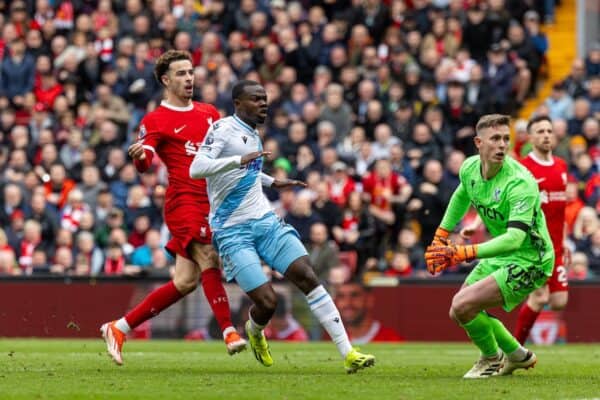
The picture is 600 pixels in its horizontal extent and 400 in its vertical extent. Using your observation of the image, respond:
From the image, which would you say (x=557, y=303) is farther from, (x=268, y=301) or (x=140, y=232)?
(x=140, y=232)

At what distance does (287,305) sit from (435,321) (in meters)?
2.00

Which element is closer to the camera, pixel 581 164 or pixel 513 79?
pixel 581 164

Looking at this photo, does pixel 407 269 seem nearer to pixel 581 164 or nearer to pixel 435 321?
pixel 435 321

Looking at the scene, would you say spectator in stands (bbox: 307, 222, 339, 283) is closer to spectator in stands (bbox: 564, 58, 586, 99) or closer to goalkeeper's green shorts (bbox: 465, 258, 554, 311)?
spectator in stands (bbox: 564, 58, 586, 99)

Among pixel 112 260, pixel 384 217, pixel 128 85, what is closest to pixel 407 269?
pixel 384 217

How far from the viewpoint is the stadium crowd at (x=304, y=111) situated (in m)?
20.6

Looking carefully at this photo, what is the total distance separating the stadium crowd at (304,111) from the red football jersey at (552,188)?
15.8 feet

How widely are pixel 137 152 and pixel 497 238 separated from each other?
3138mm

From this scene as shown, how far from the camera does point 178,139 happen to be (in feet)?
42.1

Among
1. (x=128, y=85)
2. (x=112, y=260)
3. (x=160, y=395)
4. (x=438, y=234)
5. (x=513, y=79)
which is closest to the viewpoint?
(x=160, y=395)

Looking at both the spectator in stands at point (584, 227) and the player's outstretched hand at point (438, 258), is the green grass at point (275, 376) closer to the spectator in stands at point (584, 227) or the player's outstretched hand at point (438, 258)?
the player's outstretched hand at point (438, 258)

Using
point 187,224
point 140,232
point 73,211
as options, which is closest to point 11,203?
point 73,211

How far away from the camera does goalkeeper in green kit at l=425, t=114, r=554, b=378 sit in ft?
37.0

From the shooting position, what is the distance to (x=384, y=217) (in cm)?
2070
